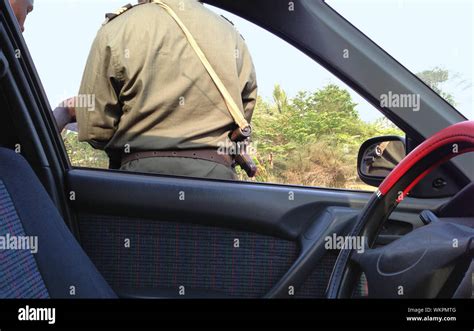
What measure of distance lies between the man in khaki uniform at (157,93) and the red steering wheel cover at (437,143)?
2.81 feet

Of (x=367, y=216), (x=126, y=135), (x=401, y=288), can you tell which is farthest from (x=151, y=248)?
(x=401, y=288)

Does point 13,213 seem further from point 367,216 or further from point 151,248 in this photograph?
point 367,216

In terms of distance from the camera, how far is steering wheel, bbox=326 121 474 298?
1.04 m

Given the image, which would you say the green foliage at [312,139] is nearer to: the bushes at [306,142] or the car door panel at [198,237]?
the bushes at [306,142]

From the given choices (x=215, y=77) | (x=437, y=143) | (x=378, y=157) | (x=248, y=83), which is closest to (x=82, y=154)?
(x=215, y=77)

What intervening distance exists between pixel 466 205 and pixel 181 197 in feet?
2.79

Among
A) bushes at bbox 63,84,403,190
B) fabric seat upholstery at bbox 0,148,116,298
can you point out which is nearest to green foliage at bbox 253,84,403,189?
bushes at bbox 63,84,403,190

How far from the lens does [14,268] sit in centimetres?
116

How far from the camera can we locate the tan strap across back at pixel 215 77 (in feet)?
6.39

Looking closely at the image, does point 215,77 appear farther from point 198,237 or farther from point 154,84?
point 198,237

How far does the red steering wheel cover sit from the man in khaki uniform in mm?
857

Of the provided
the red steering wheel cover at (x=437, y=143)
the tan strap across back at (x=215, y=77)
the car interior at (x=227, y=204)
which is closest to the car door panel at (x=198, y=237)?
the car interior at (x=227, y=204)

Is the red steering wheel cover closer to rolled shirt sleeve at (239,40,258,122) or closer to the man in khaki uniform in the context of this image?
the man in khaki uniform
